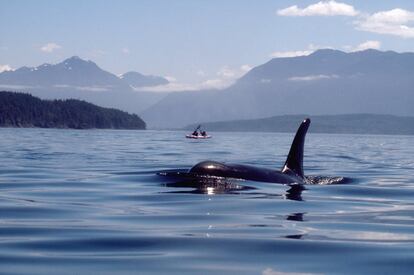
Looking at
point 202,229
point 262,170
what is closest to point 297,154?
point 262,170

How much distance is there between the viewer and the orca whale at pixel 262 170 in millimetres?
18625

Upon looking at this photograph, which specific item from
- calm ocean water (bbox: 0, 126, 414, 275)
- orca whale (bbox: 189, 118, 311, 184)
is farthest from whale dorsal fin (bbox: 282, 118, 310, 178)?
calm ocean water (bbox: 0, 126, 414, 275)

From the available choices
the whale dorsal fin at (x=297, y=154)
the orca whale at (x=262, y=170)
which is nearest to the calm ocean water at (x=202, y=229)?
the orca whale at (x=262, y=170)

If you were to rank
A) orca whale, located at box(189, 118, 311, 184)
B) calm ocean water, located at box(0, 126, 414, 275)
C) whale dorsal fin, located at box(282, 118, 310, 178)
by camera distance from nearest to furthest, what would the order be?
calm ocean water, located at box(0, 126, 414, 275) < orca whale, located at box(189, 118, 311, 184) < whale dorsal fin, located at box(282, 118, 310, 178)

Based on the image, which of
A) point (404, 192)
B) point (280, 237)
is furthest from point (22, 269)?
point (404, 192)

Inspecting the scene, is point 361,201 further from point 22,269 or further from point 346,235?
point 22,269

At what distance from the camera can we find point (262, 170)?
20156 mm

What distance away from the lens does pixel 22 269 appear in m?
7.66

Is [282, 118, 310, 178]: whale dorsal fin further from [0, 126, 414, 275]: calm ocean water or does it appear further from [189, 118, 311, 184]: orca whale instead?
[0, 126, 414, 275]: calm ocean water

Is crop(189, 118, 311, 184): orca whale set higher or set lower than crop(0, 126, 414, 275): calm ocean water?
higher

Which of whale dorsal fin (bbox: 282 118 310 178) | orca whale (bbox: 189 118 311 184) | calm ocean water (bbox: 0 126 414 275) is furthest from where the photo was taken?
whale dorsal fin (bbox: 282 118 310 178)

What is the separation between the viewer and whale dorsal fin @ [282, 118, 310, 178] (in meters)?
20.9

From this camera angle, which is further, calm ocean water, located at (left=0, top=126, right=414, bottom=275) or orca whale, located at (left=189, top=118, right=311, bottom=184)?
orca whale, located at (left=189, top=118, right=311, bottom=184)

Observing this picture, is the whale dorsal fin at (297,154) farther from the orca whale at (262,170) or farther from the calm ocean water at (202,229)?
the calm ocean water at (202,229)
